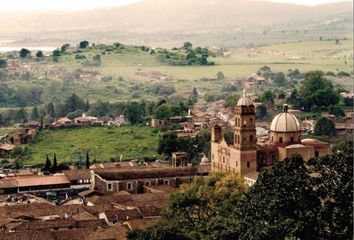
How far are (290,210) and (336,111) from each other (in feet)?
101

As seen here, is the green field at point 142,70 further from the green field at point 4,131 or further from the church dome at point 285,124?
the church dome at point 285,124

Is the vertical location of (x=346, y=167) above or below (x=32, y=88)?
above

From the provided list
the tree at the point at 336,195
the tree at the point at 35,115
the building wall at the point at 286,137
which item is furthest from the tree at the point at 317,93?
the tree at the point at 336,195

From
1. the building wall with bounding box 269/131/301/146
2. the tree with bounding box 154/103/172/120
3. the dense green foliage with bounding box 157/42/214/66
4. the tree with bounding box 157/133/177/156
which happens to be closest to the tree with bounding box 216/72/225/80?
the dense green foliage with bounding box 157/42/214/66

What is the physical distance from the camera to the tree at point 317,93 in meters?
50.4

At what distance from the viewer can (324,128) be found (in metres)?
43.8

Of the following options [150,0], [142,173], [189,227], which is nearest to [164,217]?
[189,227]

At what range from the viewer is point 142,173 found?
3356 centimetres

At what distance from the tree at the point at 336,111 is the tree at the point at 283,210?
28636mm

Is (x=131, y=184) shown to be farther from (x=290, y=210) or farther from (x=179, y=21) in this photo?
(x=179, y=21)

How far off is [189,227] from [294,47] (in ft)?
320

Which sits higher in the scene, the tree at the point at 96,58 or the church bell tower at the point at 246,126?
the church bell tower at the point at 246,126

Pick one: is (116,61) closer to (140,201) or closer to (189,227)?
(140,201)

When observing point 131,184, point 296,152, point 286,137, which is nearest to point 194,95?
point 131,184
